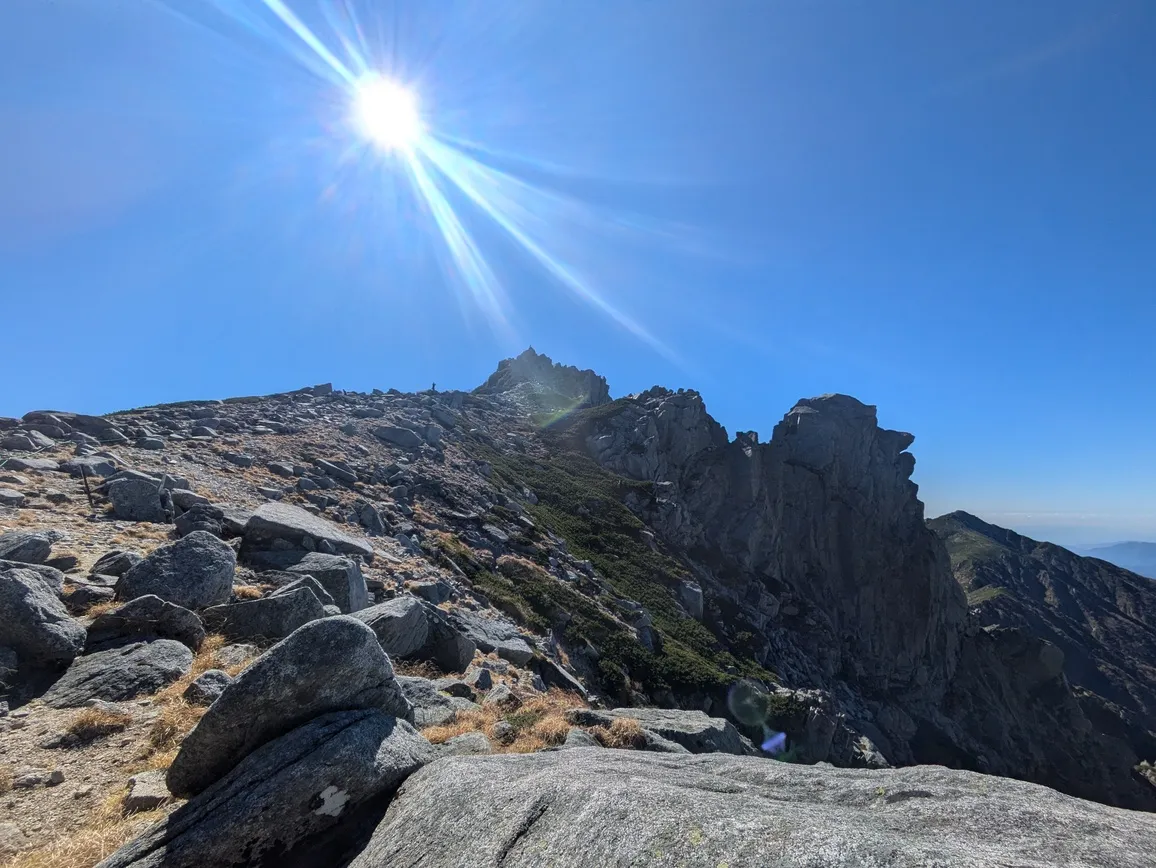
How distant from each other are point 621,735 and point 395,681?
597 cm

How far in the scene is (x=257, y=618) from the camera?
1148cm

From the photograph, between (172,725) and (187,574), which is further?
(187,574)

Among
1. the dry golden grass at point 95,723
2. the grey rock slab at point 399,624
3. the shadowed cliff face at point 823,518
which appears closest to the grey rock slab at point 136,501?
the grey rock slab at point 399,624

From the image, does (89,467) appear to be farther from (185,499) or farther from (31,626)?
(31,626)

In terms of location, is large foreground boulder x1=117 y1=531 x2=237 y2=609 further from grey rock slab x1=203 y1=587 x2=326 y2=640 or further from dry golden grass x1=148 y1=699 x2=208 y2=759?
dry golden grass x1=148 y1=699 x2=208 y2=759

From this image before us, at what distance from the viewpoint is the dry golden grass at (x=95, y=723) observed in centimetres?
787

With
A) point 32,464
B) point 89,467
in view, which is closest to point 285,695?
point 89,467

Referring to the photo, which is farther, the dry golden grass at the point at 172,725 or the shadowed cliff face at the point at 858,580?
the shadowed cliff face at the point at 858,580

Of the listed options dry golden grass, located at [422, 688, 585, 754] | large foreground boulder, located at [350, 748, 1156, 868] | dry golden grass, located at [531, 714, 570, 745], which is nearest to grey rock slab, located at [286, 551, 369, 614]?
dry golden grass, located at [422, 688, 585, 754]

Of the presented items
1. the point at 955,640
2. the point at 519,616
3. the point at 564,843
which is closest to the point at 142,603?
Answer: the point at 564,843

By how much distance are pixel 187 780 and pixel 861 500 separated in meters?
98.3

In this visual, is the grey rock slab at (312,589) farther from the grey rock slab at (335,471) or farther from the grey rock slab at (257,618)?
the grey rock slab at (335,471)

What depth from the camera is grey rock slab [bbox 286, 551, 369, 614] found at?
46.8 feet

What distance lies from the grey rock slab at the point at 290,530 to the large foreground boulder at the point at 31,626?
6.50 meters
